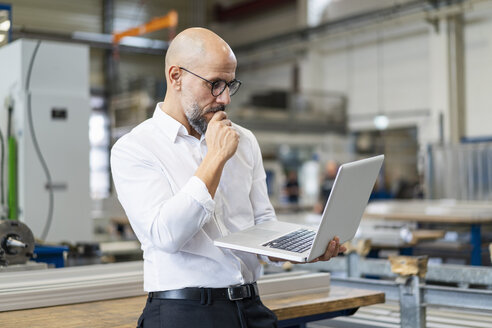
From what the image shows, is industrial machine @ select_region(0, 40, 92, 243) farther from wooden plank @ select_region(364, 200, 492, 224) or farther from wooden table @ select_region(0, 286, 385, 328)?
wooden plank @ select_region(364, 200, 492, 224)

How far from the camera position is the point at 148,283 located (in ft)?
5.12

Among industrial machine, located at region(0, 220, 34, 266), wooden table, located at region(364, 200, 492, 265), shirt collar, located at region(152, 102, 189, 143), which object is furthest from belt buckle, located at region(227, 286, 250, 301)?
wooden table, located at region(364, 200, 492, 265)

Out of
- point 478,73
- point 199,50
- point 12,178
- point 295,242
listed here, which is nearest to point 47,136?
point 12,178

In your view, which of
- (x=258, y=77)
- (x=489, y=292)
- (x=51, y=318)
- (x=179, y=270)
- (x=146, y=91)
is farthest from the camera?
(x=258, y=77)

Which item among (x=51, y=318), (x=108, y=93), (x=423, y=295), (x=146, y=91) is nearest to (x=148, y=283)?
(x=51, y=318)

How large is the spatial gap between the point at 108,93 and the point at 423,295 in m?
13.1

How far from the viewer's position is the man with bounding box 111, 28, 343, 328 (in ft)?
4.79

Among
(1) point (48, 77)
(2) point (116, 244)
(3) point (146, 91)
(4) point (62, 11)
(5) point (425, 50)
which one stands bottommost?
(2) point (116, 244)

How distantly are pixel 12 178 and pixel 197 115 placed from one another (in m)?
2.70

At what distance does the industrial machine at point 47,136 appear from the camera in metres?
4.00

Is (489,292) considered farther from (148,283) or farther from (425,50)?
(425,50)

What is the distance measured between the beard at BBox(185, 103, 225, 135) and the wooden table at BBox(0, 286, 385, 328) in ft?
2.20

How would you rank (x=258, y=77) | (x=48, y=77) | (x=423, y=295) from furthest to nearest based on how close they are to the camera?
(x=258, y=77)
(x=48, y=77)
(x=423, y=295)

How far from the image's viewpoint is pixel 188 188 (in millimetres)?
1404
